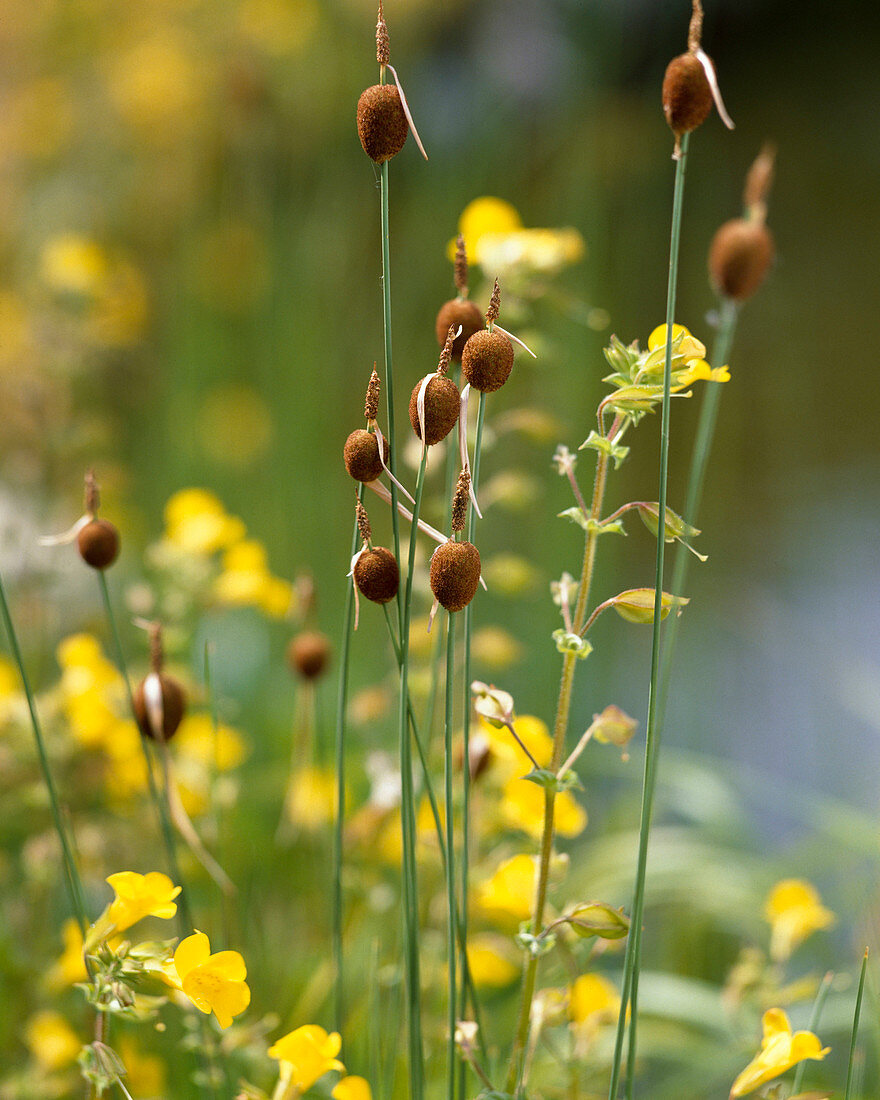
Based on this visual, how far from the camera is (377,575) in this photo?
0.33 meters

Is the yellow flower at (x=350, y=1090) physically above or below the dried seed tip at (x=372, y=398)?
below

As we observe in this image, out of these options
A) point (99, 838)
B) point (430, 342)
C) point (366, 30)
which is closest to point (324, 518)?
point (430, 342)

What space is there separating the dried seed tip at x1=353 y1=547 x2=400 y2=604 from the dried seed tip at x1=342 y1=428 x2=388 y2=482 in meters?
0.03

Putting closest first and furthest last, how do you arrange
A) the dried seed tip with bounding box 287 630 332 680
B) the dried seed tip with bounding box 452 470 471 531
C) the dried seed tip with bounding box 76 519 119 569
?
the dried seed tip with bounding box 452 470 471 531
the dried seed tip with bounding box 76 519 119 569
the dried seed tip with bounding box 287 630 332 680

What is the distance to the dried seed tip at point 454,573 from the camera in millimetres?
302

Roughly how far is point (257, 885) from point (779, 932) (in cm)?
49

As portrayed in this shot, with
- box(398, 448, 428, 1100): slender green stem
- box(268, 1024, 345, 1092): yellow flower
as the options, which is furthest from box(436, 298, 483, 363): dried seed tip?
box(268, 1024, 345, 1092): yellow flower

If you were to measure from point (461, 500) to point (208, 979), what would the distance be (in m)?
0.21

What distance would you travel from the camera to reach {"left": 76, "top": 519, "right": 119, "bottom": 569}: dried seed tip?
42cm

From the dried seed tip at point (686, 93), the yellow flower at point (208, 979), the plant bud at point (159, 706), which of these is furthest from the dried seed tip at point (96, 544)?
the dried seed tip at point (686, 93)

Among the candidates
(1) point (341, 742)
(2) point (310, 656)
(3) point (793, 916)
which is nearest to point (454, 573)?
(1) point (341, 742)

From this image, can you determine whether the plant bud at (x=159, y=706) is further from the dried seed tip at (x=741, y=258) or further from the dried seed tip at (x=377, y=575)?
the dried seed tip at (x=741, y=258)

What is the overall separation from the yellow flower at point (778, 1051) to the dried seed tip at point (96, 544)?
342 millimetres

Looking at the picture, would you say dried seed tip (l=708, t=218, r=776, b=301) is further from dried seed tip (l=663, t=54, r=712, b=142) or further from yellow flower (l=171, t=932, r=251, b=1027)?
yellow flower (l=171, t=932, r=251, b=1027)
